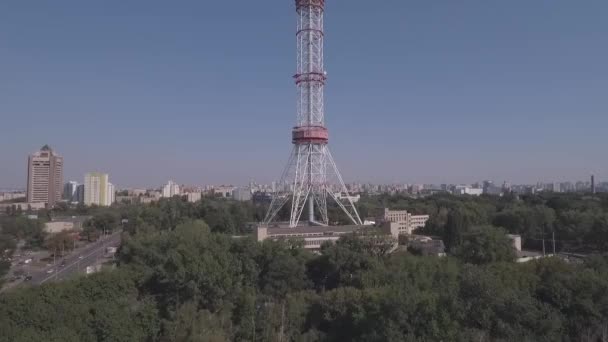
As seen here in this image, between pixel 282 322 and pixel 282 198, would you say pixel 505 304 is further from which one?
pixel 282 198

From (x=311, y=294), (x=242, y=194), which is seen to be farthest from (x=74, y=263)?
(x=242, y=194)

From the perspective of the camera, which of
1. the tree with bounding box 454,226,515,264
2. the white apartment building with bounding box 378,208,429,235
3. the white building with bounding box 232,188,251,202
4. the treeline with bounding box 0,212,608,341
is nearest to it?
the treeline with bounding box 0,212,608,341

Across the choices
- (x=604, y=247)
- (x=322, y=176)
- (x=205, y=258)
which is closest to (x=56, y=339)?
(x=205, y=258)

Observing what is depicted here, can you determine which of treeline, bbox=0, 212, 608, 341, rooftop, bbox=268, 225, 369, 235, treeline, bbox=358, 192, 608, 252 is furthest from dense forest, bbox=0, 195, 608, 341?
treeline, bbox=358, 192, 608, 252

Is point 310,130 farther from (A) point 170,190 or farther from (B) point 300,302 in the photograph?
(A) point 170,190

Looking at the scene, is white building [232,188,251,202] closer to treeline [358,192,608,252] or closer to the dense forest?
treeline [358,192,608,252]

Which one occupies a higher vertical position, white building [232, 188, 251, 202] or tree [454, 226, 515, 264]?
white building [232, 188, 251, 202]
